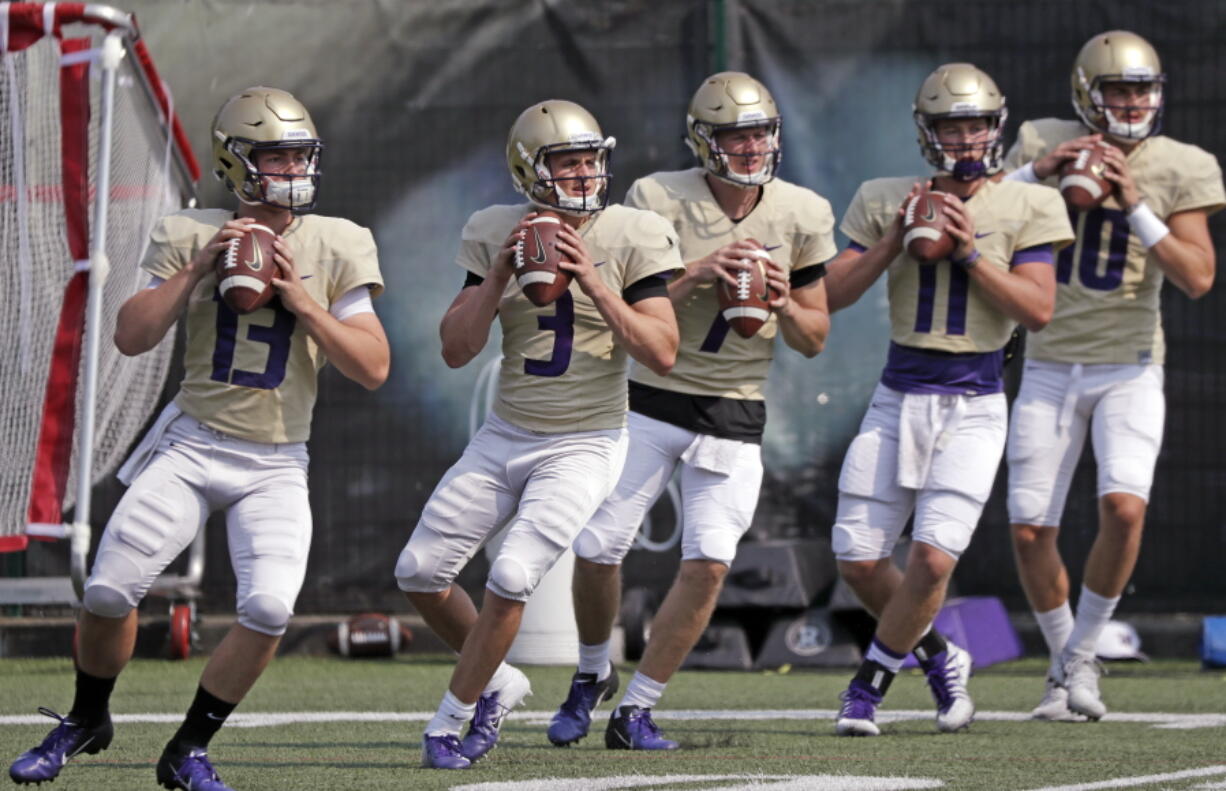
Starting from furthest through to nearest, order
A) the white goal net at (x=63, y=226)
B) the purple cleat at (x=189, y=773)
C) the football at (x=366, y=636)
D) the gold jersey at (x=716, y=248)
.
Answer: the football at (x=366, y=636), the white goal net at (x=63, y=226), the gold jersey at (x=716, y=248), the purple cleat at (x=189, y=773)

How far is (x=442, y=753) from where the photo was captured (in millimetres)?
5031

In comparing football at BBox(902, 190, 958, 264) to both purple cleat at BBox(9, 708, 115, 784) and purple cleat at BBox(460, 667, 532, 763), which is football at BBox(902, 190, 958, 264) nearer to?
purple cleat at BBox(460, 667, 532, 763)

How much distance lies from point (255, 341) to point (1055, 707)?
305 centimetres

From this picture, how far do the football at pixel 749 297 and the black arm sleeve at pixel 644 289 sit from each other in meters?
0.32

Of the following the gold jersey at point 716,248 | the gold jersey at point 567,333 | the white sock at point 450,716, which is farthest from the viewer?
the gold jersey at point 716,248

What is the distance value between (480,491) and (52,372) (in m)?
1.51

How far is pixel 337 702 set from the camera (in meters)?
7.19

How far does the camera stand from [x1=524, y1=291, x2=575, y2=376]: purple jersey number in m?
5.27

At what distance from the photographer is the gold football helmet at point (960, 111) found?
6.10 m

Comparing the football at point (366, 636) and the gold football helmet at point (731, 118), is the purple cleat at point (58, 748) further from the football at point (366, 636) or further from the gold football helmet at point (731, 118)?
the football at point (366, 636)

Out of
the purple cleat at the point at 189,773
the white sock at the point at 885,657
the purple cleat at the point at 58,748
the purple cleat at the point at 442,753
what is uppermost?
the purple cleat at the point at 189,773

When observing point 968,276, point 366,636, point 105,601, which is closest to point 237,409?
point 105,601

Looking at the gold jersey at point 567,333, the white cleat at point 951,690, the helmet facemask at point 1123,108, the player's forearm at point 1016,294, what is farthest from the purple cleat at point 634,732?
the helmet facemask at point 1123,108

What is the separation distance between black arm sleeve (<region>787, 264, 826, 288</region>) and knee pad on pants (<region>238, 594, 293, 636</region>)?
6.44 feet
